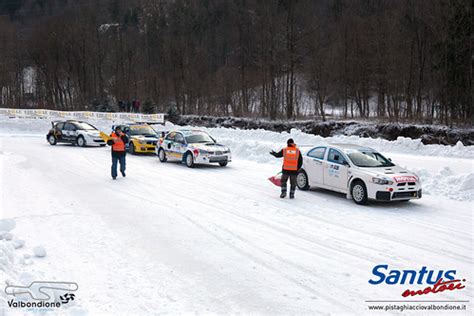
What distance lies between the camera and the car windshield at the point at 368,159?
12.7 meters

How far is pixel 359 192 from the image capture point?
12.2 metres

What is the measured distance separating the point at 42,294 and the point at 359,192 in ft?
28.2

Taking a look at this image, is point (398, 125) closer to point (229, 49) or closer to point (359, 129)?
point (359, 129)

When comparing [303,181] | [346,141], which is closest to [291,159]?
[303,181]

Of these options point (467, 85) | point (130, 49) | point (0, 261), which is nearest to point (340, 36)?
point (467, 85)

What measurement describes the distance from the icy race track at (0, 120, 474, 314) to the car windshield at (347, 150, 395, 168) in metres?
1.14

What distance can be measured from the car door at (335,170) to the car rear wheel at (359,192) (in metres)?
0.41

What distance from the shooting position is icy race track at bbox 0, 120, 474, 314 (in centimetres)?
615

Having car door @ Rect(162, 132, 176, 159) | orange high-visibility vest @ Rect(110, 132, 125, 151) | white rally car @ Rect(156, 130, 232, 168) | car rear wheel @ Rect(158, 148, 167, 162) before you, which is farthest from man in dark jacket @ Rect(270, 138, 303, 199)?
car rear wheel @ Rect(158, 148, 167, 162)

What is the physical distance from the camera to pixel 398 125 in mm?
28422

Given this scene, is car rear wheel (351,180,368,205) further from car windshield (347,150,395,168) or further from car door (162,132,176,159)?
car door (162,132,176,159)

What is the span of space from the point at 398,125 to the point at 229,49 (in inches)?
2578

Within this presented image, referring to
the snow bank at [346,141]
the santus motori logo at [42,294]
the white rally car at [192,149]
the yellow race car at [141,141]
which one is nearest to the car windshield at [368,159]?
the snow bank at [346,141]

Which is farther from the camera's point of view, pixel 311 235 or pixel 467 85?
pixel 467 85
